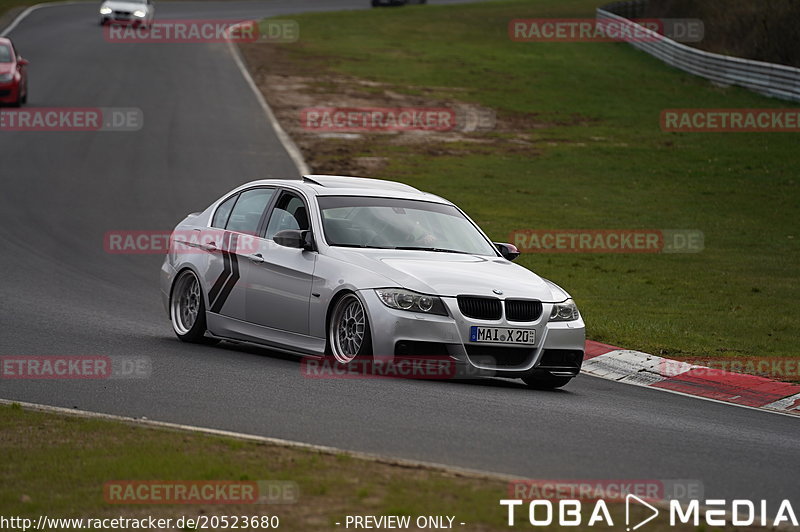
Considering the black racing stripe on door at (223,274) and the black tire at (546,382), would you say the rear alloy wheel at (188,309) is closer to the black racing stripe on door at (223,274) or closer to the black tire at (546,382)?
the black racing stripe on door at (223,274)

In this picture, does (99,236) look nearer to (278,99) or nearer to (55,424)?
(55,424)

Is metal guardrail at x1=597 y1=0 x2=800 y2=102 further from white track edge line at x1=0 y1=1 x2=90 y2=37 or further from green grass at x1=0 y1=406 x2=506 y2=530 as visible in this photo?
green grass at x1=0 y1=406 x2=506 y2=530

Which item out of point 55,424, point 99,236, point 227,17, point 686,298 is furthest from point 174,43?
point 55,424

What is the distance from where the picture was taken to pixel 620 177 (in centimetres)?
2786

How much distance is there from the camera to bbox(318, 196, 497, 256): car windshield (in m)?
10.6

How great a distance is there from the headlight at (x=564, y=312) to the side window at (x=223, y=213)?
3465 mm

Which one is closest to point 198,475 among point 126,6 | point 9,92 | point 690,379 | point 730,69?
point 690,379

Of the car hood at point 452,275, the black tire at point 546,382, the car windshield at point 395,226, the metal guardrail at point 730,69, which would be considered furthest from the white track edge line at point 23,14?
the black tire at point 546,382

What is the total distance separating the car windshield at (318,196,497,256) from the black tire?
130 centimetres

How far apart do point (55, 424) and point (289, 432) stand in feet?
4.52

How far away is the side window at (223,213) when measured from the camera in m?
11.9

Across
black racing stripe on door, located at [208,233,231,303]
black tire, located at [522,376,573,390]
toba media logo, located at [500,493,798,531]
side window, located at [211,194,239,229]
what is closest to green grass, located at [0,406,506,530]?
toba media logo, located at [500,493,798,531]

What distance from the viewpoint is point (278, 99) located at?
119 feet

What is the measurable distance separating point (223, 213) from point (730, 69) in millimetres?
30669
